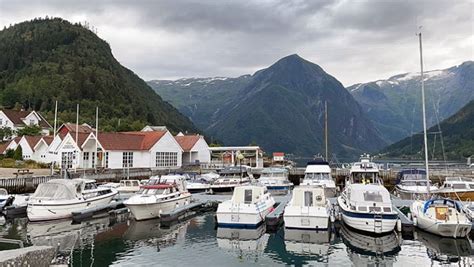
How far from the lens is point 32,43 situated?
186 meters

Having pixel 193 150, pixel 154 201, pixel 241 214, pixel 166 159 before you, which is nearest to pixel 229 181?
pixel 154 201

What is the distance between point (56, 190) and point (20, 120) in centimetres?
8225

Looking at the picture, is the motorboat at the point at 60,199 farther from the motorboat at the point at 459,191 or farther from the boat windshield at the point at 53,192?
the motorboat at the point at 459,191

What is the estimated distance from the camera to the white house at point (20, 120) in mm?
99438

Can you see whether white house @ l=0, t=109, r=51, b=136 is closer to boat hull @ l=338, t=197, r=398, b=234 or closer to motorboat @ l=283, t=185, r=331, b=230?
motorboat @ l=283, t=185, r=331, b=230

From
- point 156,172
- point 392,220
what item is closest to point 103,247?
point 392,220

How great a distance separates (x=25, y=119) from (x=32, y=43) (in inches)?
3882

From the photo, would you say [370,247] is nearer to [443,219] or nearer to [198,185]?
[443,219]

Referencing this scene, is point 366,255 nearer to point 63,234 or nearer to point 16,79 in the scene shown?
point 63,234

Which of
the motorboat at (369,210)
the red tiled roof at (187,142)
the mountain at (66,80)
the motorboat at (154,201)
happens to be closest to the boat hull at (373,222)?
the motorboat at (369,210)

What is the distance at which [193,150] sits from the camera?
76688mm

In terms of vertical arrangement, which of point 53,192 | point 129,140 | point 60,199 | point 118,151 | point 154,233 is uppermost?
point 129,140

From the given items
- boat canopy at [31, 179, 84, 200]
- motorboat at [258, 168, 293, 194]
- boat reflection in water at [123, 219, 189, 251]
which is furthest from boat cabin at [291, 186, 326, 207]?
motorboat at [258, 168, 293, 194]

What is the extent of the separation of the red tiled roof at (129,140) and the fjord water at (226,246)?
31.6 m
